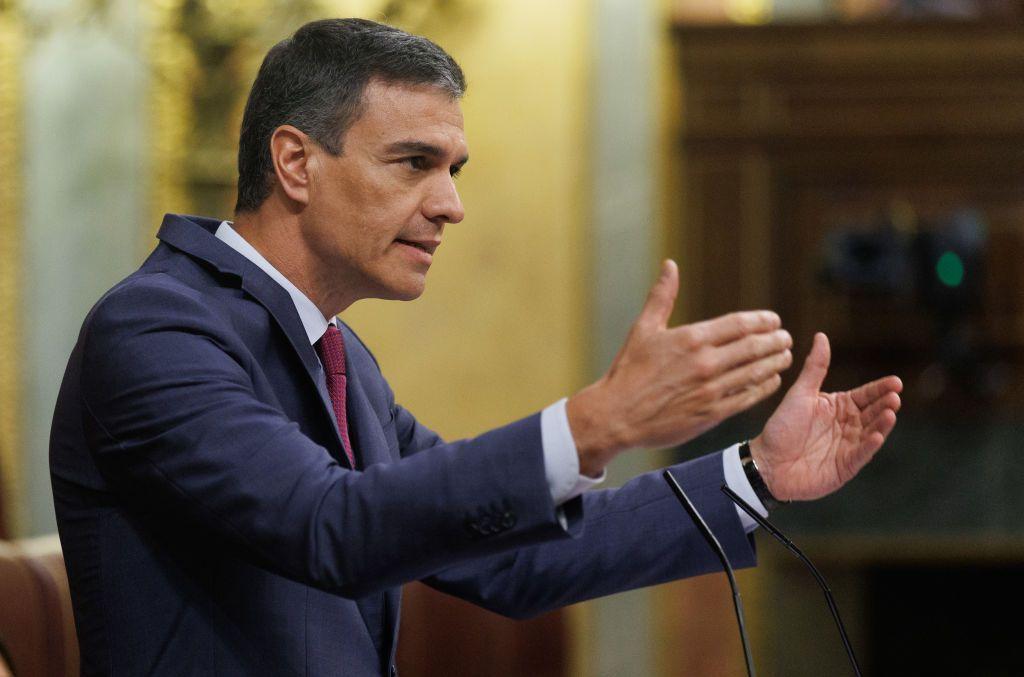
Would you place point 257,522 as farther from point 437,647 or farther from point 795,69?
point 795,69

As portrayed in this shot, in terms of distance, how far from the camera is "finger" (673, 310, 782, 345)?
3.86ft

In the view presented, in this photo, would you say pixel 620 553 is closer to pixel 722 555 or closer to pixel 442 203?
pixel 722 555

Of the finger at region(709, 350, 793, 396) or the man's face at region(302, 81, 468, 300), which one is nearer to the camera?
A: the finger at region(709, 350, 793, 396)

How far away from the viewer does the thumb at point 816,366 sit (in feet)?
5.09

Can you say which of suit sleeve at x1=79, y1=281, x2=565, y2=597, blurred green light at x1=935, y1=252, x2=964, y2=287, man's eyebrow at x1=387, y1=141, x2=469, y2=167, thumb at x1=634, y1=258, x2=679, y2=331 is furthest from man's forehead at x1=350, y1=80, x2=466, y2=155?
blurred green light at x1=935, y1=252, x2=964, y2=287

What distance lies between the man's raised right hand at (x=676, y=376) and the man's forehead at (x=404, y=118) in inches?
18.3

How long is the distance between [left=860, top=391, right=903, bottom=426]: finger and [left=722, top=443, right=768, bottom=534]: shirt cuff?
0.16m

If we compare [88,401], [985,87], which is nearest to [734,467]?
[88,401]

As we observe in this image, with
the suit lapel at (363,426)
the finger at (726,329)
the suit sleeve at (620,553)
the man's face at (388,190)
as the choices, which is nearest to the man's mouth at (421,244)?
the man's face at (388,190)

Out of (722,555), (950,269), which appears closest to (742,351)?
(722,555)

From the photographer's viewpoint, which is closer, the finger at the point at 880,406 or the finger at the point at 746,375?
the finger at the point at 746,375

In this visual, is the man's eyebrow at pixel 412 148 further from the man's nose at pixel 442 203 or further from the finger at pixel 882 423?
the finger at pixel 882 423

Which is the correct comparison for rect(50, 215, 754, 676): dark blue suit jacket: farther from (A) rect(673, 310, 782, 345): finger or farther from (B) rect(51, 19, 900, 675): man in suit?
(A) rect(673, 310, 782, 345): finger

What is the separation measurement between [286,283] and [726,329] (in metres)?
0.64
